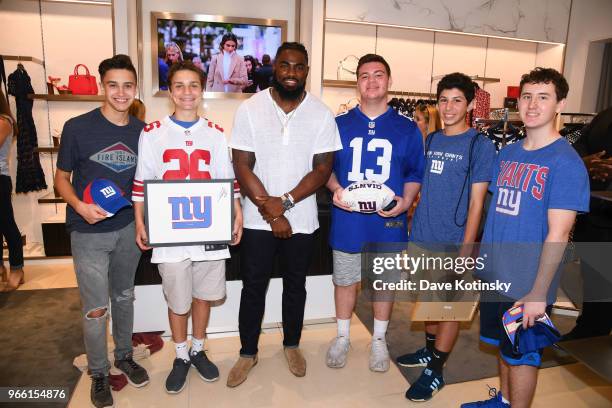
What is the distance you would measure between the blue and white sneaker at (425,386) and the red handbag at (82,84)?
12.7 feet

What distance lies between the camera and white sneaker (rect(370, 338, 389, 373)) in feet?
7.91

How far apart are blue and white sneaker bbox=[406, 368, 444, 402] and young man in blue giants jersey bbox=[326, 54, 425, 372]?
636mm

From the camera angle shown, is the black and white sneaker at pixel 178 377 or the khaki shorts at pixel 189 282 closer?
the khaki shorts at pixel 189 282

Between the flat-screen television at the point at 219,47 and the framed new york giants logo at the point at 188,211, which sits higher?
the flat-screen television at the point at 219,47

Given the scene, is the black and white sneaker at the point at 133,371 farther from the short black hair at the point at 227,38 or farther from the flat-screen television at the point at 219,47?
the short black hair at the point at 227,38

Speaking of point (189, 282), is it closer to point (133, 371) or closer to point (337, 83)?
point (133, 371)

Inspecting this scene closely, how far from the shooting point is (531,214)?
1644 millimetres

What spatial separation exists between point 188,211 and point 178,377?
0.93 metres

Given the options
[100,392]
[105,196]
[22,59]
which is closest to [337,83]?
[22,59]

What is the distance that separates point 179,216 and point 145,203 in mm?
160

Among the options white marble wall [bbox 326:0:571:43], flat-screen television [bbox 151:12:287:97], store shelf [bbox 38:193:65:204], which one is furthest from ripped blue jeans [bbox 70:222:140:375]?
white marble wall [bbox 326:0:571:43]

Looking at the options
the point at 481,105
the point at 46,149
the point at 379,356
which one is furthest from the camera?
the point at 481,105

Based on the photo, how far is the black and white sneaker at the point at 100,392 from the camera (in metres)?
2.05

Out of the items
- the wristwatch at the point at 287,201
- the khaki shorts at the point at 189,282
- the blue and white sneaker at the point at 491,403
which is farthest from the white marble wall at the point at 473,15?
the blue and white sneaker at the point at 491,403
